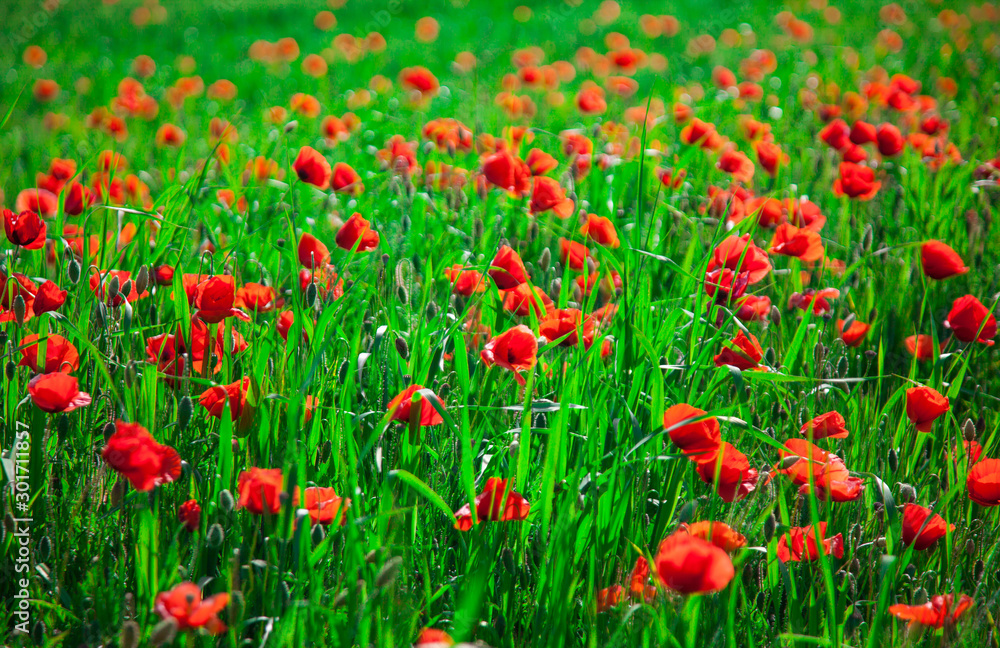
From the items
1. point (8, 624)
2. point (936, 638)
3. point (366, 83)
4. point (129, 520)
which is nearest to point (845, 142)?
point (936, 638)

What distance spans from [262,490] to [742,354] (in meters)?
0.93

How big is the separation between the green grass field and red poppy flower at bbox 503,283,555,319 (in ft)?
0.06

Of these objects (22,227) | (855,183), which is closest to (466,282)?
(22,227)

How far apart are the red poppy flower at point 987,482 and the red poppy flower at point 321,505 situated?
3.37 ft

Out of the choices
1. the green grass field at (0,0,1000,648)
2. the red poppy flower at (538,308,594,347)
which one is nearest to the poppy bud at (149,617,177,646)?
the green grass field at (0,0,1000,648)

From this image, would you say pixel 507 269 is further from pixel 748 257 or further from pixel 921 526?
pixel 921 526

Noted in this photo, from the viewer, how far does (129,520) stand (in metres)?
1.39

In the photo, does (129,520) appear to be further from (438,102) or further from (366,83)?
(366,83)

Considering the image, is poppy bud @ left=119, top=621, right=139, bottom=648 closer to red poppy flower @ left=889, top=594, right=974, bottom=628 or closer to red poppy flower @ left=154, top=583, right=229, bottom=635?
red poppy flower @ left=154, top=583, right=229, bottom=635

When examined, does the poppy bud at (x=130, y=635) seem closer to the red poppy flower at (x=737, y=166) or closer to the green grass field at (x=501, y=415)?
the green grass field at (x=501, y=415)

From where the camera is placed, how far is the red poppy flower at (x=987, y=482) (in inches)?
A: 50.9

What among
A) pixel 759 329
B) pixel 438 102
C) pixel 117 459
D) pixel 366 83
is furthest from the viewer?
pixel 366 83

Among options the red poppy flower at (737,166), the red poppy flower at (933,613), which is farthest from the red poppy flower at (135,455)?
the red poppy flower at (737,166)

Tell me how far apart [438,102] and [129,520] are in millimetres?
3847
